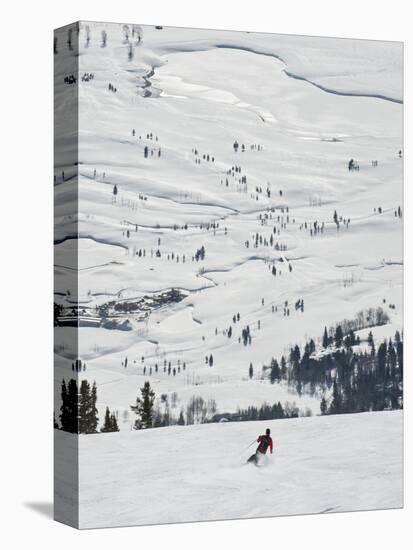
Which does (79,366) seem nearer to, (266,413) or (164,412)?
(164,412)

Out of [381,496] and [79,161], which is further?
[381,496]

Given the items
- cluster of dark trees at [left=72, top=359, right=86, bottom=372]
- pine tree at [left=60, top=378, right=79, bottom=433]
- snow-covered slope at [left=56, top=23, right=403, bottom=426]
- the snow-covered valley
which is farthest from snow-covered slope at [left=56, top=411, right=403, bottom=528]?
cluster of dark trees at [left=72, top=359, right=86, bottom=372]

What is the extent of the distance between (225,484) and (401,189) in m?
3.14

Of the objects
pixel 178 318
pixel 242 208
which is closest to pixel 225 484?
pixel 178 318

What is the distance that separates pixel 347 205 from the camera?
1459 cm

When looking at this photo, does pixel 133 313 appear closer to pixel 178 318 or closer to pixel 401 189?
pixel 178 318

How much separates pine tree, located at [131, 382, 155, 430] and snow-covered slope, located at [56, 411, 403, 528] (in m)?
0.08

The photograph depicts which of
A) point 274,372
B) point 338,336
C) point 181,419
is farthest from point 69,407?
point 338,336

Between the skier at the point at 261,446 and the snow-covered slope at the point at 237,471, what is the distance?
6 cm

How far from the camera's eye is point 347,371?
47.9 ft

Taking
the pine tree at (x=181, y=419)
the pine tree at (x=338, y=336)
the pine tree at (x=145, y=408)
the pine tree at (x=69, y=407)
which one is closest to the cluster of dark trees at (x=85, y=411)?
the pine tree at (x=69, y=407)

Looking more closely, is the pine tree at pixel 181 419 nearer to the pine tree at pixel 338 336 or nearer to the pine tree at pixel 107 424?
the pine tree at pixel 107 424

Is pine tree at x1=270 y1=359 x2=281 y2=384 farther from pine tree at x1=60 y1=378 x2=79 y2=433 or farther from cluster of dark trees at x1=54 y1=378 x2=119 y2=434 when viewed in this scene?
pine tree at x1=60 y1=378 x2=79 y2=433

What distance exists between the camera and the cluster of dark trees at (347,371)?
14391 mm
